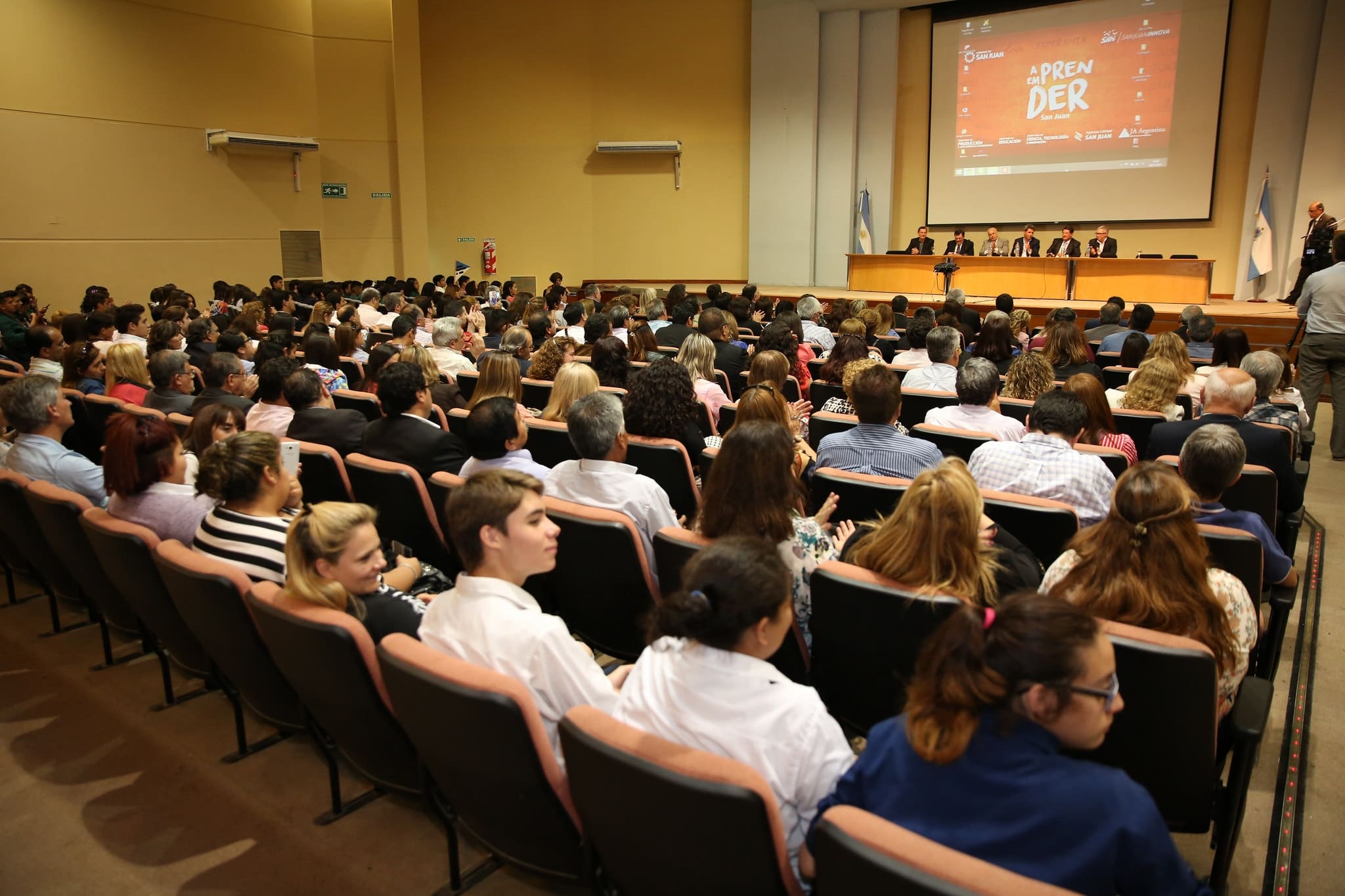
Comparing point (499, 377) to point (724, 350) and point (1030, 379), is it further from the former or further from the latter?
point (1030, 379)

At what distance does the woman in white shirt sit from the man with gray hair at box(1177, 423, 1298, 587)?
64.3 inches

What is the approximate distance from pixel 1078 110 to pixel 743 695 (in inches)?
519

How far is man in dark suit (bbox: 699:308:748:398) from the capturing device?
20.1 feet

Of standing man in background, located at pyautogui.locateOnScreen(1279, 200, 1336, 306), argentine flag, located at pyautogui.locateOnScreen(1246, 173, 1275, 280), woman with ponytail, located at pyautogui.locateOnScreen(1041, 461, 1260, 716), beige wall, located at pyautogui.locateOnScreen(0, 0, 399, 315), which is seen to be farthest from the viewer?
argentine flag, located at pyautogui.locateOnScreen(1246, 173, 1275, 280)

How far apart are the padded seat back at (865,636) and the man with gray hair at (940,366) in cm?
318

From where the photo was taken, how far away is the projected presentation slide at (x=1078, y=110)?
11.8m

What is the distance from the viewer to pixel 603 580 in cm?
274

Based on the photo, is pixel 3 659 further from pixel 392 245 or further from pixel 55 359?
pixel 392 245

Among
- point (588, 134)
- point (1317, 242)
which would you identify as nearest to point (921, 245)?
point (1317, 242)

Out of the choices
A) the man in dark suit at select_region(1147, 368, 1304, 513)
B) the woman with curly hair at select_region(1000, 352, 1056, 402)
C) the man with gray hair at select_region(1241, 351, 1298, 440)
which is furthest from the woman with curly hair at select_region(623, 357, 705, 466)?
the man with gray hair at select_region(1241, 351, 1298, 440)

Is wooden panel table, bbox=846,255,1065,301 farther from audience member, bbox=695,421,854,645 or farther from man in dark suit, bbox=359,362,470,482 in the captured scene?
audience member, bbox=695,421,854,645

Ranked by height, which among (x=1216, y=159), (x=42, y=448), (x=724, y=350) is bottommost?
(x=42, y=448)

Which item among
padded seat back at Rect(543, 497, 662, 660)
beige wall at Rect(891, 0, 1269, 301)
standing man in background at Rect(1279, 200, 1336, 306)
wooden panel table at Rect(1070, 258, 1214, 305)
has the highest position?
beige wall at Rect(891, 0, 1269, 301)

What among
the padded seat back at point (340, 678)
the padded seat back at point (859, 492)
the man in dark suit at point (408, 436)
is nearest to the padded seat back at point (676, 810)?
the padded seat back at point (340, 678)
